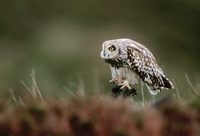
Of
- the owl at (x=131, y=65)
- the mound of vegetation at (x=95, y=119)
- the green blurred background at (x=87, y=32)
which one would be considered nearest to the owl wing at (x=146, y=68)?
the owl at (x=131, y=65)

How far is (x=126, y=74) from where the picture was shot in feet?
26.6

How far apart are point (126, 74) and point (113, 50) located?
0.21 m

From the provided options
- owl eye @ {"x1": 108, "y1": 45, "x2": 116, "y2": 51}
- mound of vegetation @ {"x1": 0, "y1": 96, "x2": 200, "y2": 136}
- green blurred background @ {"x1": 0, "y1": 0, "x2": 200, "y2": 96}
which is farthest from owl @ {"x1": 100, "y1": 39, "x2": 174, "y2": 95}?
green blurred background @ {"x1": 0, "y1": 0, "x2": 200, "y2": 96}

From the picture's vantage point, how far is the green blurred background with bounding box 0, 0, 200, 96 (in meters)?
26.6

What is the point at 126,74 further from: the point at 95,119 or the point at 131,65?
the point at 95,119

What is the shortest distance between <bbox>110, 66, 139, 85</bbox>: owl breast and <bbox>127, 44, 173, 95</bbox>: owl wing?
44mm

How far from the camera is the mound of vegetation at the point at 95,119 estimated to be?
265 inches

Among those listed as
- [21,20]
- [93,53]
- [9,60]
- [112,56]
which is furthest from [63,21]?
[112,56]

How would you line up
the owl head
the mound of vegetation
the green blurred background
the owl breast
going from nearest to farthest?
1. the mound of vegetation
2. the owl head
3. the owl breast
4. the green blurred background

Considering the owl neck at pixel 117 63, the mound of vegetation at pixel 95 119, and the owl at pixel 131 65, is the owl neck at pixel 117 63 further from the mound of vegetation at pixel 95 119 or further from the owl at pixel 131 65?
the mound of vegetation at pixel 95 119

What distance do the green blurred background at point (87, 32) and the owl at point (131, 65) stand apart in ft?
51.7

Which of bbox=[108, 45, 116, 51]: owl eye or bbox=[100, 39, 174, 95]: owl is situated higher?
bbox=[108, 45, 116, 51]: owl eye

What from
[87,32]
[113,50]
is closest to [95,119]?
[113,50]

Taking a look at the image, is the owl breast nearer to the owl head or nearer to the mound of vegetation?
the owl head
